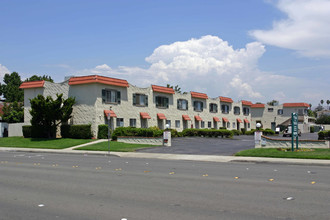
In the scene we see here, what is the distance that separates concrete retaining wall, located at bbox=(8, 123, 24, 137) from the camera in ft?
147

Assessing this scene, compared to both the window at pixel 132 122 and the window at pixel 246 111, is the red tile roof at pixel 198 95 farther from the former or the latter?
the window at pixel 246 111

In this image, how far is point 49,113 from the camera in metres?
38.3

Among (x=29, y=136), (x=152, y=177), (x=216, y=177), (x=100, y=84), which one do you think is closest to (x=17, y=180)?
(x=152, y=177)

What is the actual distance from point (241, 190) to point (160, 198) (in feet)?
8.23

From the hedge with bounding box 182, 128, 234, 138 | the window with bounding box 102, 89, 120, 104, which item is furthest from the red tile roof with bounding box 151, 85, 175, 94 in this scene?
the window with bounding box 102, 89, 120, 104

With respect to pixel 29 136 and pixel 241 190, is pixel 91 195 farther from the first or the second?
pixel 29 136

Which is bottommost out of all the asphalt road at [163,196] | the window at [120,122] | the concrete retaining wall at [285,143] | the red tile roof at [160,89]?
the asphalt road at [163,196]

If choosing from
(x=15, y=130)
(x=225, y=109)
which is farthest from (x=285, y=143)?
(x=225, y=109)

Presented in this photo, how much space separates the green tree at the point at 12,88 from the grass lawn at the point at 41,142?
135ft

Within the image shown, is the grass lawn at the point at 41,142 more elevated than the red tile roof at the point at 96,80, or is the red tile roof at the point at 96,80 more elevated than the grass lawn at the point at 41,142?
the red tile roof at the point at 96,80

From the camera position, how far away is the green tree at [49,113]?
3822cm

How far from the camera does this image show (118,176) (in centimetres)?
1374

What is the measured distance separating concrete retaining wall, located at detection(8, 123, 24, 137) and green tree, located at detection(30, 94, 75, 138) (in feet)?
15.3

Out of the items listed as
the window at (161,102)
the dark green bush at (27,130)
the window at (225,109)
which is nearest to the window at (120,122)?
the window at (161,102)
